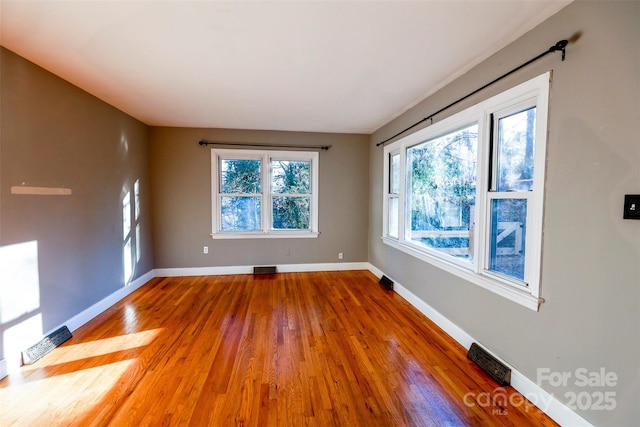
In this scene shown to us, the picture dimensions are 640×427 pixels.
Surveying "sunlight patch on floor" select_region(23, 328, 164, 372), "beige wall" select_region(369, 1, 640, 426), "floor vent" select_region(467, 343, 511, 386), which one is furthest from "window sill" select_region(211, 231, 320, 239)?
"beige wall" select_region(369, 1, 640, 426)

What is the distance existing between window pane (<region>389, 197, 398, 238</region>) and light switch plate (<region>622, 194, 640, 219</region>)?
249cm

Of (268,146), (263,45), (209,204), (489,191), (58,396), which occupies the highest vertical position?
(263,45)

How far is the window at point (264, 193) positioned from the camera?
423 centimetres

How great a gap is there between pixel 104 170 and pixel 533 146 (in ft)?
13.7

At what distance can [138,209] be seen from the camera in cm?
369

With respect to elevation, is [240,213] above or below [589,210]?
below

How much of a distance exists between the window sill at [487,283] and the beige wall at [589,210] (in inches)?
2.1

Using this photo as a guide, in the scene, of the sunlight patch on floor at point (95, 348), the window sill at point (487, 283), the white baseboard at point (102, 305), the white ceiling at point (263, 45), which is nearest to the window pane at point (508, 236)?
the window sill at point (487, 283)

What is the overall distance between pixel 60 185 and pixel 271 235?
2.61 m

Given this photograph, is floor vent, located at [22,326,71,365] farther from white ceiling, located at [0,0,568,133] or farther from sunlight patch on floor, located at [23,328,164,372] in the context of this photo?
white ceiling, located at [0,0,568,133]

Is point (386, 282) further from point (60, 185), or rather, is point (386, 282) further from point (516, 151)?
point (60, 185)

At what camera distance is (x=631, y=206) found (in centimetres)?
116

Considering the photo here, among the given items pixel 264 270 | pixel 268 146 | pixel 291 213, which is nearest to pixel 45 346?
pixel 264 270

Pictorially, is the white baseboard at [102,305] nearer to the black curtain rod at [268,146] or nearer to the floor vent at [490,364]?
the black curtain rod at [268,146]
